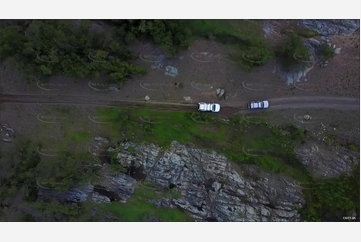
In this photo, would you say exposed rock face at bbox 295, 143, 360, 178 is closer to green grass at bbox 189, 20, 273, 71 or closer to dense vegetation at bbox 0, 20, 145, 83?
green grass at bbox 189, 20, 273, 71

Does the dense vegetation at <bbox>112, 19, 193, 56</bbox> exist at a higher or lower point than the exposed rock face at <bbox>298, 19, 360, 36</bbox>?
lower

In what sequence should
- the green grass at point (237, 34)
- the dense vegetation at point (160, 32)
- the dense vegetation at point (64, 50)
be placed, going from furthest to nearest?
the green grass at point (237, 34), the dense vegetation at point (160, 32), the dense vegetation at point (64, 50)

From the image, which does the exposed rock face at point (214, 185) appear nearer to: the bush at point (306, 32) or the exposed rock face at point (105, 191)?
the exposed rock face at point (105, 191)

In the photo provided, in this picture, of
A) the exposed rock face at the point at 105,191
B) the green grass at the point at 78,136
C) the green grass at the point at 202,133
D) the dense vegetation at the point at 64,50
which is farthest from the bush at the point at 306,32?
the green grass at the point at 78,136

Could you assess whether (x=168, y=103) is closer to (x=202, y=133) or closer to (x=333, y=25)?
(x=202, y=133)

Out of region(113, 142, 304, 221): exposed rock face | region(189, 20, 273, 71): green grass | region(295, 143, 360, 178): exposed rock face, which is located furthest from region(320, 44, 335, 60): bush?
region(113, 142, 304, 221): exposed rock face

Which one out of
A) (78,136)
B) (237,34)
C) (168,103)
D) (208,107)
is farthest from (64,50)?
(237,34)
